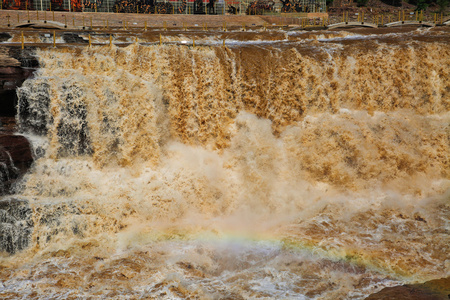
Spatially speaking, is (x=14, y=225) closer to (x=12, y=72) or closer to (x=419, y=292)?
(x=12, y=72)

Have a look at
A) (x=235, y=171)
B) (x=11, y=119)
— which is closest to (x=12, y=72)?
(x=11, y=119)

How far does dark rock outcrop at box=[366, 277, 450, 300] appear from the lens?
9.00 meters

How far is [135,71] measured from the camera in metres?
13.3

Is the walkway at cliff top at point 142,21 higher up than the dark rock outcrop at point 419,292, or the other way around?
the walkway at cliff top at point 142,21

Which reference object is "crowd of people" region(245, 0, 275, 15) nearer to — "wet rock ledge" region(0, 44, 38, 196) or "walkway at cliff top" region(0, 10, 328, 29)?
"walkway at cliff top" region(0, 10, 328, 29)

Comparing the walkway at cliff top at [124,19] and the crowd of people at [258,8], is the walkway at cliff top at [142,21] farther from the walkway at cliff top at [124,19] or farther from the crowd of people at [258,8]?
the crowd of people at [258,8]

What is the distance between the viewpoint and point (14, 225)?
11023 millimetres

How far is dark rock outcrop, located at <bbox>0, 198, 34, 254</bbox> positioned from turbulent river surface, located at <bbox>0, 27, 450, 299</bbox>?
18 cm

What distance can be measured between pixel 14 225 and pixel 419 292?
28.4 feet

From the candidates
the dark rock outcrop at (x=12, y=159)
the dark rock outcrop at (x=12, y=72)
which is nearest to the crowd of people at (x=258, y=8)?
the dark rock outcrop at (x=12, y=72)

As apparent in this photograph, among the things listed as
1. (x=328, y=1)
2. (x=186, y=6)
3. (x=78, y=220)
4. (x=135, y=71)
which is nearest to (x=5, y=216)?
Answer: (x=78, y=220)

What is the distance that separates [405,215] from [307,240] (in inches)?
118

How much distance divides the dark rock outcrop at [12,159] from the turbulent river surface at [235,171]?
0.76ft

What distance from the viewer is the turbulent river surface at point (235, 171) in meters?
10.2
